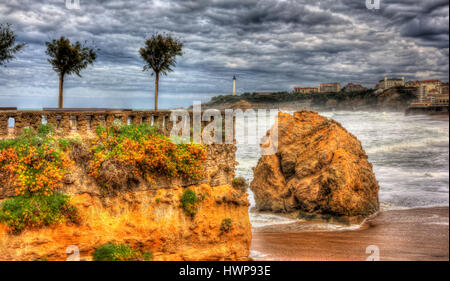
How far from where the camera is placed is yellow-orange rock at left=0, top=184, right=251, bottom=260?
875cm

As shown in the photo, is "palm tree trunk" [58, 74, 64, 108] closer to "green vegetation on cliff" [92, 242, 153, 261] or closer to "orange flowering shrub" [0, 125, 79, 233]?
"orange flowering shrub" [0, 125, 79, 233]

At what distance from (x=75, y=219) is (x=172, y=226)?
2.66m

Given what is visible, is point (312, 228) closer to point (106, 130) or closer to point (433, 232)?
point (433, 232)

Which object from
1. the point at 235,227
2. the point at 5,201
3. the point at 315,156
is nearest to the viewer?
the point at 5,201

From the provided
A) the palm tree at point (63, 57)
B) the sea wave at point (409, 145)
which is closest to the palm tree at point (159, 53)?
the palm tree at point (63, 57)

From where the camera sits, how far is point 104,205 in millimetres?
9609

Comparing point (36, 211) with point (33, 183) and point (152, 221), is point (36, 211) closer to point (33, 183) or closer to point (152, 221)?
point (33, 183)

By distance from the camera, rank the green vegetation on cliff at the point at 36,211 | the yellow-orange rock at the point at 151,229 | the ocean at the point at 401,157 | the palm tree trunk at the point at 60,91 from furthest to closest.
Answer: the ocean at the point at 401,157 → the palm tree trunk at the point at 60,91 → the yellow-orange rock at the point at 151,229 → the green vegetation on cliff at the point at 36,211

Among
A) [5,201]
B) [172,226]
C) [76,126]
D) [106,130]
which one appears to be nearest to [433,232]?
[172,226]

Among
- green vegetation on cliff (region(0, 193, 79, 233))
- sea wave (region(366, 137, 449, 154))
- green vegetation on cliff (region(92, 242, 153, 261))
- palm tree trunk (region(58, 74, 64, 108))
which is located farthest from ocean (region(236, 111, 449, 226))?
palm tree trunk (region(58, 74, 64, 108))

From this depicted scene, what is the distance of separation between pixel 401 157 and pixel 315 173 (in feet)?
59.5

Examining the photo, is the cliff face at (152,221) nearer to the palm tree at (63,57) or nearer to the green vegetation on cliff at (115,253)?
the green vegetation on cliff at (115,253)

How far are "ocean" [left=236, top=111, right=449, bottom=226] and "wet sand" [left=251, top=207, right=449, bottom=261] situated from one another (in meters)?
1.35

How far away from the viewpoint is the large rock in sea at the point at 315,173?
54.0 feet
